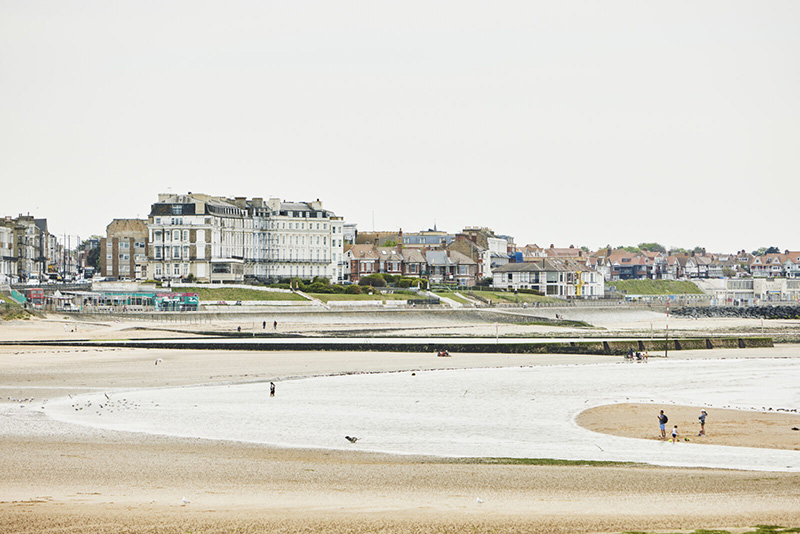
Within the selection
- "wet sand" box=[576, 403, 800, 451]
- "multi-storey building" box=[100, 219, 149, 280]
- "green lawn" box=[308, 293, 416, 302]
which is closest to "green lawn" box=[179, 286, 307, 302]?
"green lawn" box=[308, 293, 416, 302]

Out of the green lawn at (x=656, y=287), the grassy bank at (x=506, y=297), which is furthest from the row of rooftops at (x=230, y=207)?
the green lawn at (x=656, y=287)

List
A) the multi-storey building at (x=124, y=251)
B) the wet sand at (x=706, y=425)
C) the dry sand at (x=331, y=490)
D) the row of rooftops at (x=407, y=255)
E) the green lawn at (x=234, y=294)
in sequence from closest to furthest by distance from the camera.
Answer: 1. the dry sand at (x=331, y=490)
2. the wet sand at (x=706, y=425)
3. the green lawn at (x=234, y=294)
4. the multi-storey building at (x=124, y=251)
5. the row of rooftops at (x=407, y=255)

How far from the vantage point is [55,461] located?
23.4m

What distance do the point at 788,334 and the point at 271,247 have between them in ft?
184

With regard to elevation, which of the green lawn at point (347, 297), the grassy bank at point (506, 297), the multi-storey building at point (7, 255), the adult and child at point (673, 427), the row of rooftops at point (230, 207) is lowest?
the adult and child at point (673, 427)

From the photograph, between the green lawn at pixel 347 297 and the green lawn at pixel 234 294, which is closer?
the green lawn at pixel 234 294

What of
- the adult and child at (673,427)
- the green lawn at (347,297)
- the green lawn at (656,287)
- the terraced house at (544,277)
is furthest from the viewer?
the green lawn at (656,287)

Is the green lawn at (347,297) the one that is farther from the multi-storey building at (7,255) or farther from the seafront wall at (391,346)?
the seafront wall at (391,346)

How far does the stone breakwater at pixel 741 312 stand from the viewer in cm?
11172

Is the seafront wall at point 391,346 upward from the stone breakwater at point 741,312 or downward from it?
upward

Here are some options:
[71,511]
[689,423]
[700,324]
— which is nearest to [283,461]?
[71,511]

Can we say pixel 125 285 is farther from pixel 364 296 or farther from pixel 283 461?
pixel 283 461

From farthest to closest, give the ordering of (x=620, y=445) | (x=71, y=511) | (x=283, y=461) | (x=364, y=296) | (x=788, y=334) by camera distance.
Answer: (x=364, y=296) → (x=788, y=334) → (x=620, y=445) → (x=283, y=461) → (x=71, y=511)

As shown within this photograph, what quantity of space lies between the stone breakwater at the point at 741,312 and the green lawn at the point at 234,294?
52149 millimetres
